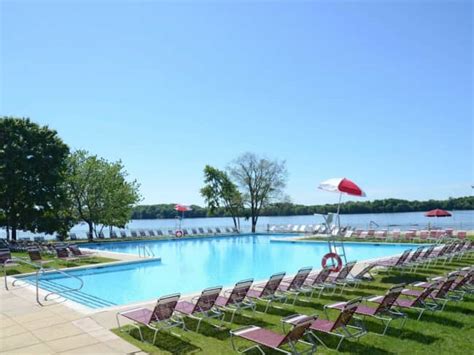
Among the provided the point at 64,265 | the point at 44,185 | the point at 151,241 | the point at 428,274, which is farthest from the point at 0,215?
the point at 428,274

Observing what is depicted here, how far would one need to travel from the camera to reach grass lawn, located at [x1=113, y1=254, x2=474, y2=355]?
565cm

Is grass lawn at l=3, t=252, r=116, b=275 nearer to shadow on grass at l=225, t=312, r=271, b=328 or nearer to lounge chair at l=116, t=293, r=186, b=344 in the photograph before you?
lounge chair at l=116, t=293, r=186, b=344

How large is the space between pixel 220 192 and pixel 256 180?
3402mm

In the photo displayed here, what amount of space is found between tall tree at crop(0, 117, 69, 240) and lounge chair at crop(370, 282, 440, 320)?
1966 cm

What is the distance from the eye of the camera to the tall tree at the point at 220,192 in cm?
3562

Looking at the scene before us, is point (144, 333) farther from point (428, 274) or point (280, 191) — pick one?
point (280, 191)

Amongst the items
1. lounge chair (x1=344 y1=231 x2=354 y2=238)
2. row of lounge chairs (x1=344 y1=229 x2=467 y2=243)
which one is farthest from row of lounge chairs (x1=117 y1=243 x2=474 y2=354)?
lounge chair (x1=344 y1=231 x2=354 y2=238)

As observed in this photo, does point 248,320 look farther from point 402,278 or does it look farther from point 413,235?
point 413,235

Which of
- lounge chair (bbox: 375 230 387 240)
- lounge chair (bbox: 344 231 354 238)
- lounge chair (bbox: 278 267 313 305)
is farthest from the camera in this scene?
lounge chair (bbox: 344 231 354 238)

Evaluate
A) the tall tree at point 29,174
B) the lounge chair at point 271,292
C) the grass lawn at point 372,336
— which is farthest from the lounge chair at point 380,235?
the tall tree at point 29,174

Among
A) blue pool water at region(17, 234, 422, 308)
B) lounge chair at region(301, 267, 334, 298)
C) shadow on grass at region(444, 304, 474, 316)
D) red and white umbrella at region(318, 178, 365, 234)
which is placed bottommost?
blue pool water at region(17, 234, 422, 308)

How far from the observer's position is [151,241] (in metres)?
28.0

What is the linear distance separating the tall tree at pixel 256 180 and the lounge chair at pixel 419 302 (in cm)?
2886

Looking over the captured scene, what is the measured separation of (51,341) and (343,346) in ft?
13.8
